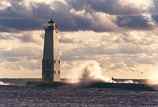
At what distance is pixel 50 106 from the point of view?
655ft

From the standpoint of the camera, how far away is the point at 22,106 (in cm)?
19725

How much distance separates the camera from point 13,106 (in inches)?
7746

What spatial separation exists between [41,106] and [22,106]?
4.49m

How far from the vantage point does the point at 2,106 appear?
19325cm

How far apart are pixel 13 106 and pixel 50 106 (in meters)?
9.05

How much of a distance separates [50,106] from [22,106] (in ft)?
22.8

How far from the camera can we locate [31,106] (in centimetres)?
19712

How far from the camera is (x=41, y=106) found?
19812 centimetres

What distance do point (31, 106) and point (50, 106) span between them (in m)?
5.09

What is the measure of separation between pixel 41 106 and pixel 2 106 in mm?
10000

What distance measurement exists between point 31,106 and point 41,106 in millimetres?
2504

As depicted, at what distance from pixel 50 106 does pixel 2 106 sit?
1260cm
